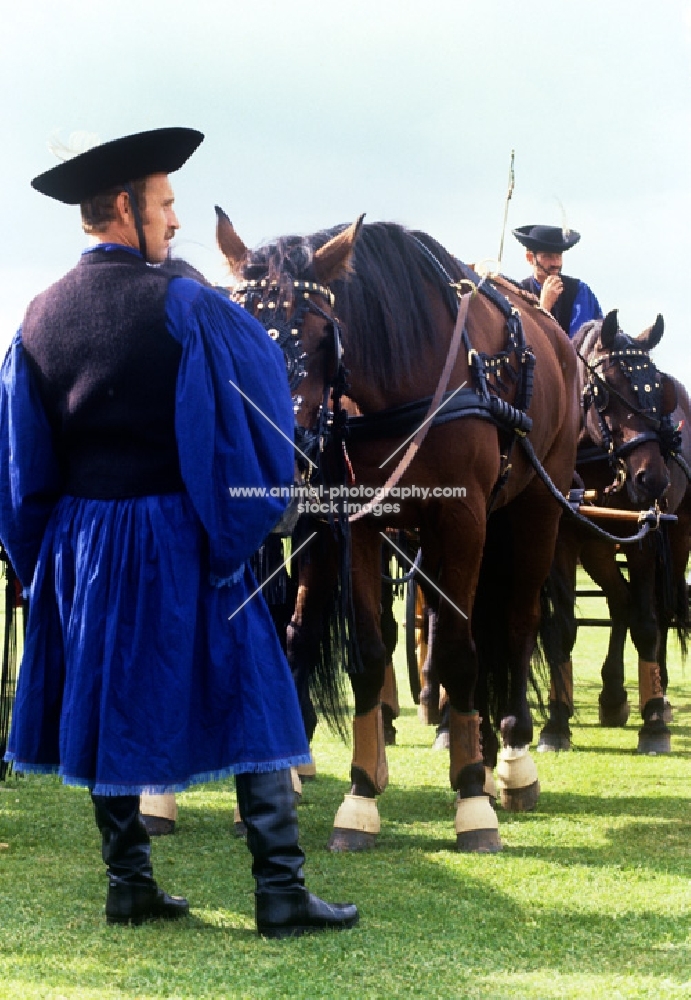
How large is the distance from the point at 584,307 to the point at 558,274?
30 cm

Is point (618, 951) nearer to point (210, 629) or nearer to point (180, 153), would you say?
point (210, 629)

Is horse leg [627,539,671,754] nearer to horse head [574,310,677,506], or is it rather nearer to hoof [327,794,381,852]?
horse head [574,310,677,506]

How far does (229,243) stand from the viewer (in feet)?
15.1

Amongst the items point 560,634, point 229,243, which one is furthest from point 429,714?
point 229,243

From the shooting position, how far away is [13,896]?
3.92m

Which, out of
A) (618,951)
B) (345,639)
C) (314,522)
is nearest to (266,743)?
(618,951)

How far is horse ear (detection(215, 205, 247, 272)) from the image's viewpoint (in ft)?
15.1

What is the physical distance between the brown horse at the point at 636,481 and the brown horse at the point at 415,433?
184 centimetres

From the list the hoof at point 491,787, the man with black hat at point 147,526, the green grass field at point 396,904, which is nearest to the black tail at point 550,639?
the green grass field at point 396,904

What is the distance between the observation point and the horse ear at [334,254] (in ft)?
14.6

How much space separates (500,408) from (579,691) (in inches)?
224

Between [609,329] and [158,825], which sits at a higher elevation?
[609,329]

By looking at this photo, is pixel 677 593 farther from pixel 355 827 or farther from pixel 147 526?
pixel 147 526

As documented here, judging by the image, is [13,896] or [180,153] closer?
[180,153]
